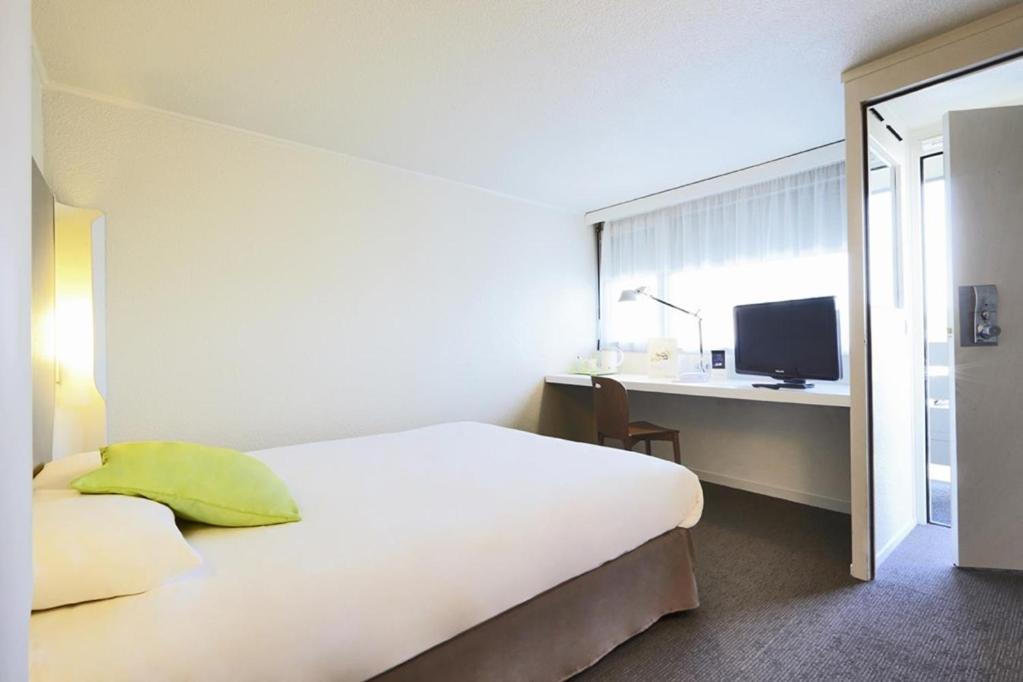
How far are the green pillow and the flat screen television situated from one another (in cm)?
264

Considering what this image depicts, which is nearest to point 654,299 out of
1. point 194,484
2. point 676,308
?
point 676,308

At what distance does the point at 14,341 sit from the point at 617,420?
307 cm

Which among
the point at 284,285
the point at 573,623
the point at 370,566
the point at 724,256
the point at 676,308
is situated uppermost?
the point at 724,256

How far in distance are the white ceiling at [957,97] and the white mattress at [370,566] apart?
2.04 m

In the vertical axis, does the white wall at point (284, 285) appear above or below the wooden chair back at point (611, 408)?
above

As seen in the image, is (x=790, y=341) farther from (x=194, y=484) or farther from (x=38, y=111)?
(x=38, y=111)

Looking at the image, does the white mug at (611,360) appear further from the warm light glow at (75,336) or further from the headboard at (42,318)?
the headboard at (42,318)

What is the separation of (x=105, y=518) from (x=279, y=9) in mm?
1778

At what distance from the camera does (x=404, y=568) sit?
126cm

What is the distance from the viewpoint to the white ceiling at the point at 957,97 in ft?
7.14

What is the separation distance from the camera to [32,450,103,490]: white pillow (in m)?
1.43

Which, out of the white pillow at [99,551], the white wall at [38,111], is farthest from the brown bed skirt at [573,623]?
the white wall at [38,111]

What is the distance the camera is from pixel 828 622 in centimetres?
193

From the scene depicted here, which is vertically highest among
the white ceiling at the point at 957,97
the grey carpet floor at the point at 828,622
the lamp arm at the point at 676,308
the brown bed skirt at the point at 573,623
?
the white ceiling at the point at 957,97
